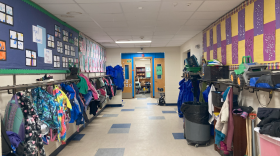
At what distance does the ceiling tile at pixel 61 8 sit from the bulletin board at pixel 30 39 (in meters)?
0.10

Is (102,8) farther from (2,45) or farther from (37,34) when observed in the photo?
(2,45)

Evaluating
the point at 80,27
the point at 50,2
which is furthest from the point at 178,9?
the point at 80,27

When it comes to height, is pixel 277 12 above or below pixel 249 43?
above

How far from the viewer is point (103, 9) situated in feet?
10.4

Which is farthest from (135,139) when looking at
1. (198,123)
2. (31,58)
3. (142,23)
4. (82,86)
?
(142,23)

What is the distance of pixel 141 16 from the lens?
11.9 feet

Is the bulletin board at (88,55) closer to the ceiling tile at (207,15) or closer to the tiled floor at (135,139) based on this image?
the tiled floor at (135,139)

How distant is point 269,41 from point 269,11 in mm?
395

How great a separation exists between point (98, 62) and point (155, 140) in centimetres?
410

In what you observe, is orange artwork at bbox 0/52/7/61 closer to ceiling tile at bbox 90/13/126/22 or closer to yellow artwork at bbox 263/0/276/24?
ceiling tile at bbox 90/13/126/22

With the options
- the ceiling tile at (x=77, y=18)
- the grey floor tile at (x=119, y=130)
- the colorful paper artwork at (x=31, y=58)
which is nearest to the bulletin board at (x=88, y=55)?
the ceiling tile at (x=77, y=18)

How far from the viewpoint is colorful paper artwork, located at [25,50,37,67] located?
8.44 ft

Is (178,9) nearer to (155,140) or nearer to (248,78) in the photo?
(248,78)

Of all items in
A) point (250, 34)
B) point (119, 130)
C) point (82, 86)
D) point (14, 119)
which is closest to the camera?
point (14, 119)
